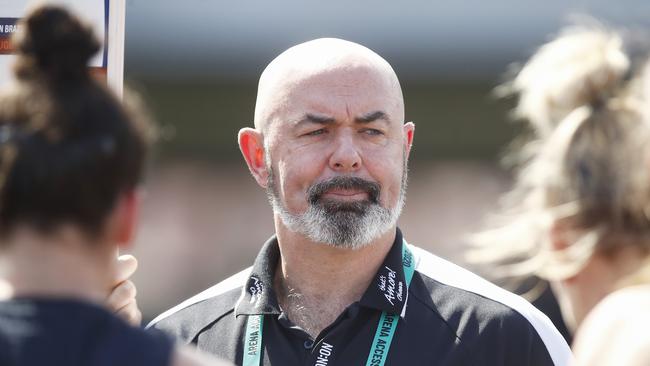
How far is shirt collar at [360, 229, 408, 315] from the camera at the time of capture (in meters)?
3.15

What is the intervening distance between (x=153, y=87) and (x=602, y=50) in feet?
32.0

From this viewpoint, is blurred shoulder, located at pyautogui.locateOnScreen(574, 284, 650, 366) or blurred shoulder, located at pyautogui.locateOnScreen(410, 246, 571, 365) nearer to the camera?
blurred shoulder, located at pyautogui.locateOnScreen(574, 284, 650, 366)

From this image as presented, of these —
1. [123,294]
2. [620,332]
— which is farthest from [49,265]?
[123,294]

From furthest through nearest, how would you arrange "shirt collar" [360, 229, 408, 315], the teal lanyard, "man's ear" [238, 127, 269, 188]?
"man's ear" [238, 127, 269, 188]
"shirt collar" [360, 229, 408, 315]
the teal lanyard

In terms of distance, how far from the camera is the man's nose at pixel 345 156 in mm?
3266

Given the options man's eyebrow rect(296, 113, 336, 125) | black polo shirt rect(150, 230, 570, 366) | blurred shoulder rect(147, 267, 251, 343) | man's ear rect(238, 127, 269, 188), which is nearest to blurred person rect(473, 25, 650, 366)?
Result: black polo shirt rect(150, 230, 570, 366)

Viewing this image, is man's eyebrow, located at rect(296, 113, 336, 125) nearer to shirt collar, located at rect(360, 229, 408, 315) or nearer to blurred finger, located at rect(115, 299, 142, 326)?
shirt collar, located at rect(360, 229, 408, 315)

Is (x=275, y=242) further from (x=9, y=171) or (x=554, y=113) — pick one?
(x=9, y=171)

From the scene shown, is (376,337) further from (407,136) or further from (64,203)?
(64,203)

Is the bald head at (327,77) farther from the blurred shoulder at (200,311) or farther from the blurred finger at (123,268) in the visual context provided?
the blurred finger at (123,268)

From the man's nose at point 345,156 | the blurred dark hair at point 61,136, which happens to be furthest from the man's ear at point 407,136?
the blurred dark hair at point 61,136

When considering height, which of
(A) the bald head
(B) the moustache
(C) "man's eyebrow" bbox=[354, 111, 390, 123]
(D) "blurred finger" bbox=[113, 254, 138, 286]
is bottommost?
(D) "blurred finger" bbox=[113, 254, 138, 286]

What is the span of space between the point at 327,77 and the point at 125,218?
5.63 feet

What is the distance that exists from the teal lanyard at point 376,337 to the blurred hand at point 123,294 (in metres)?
0.40
